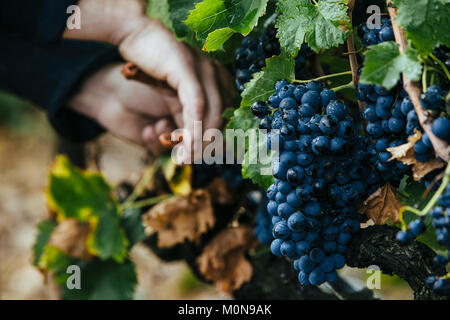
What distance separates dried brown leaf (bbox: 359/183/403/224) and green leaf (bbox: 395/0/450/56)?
0.22m

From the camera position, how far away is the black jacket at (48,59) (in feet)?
3.66

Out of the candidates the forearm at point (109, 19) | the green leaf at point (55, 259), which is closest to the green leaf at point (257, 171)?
the forearm at point (109, 19)

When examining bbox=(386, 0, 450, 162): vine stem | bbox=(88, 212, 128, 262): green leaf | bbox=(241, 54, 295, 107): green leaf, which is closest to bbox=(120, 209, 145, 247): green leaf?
bbox=(88, 212, 128, 262): green leaf

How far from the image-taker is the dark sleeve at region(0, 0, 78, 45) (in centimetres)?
109

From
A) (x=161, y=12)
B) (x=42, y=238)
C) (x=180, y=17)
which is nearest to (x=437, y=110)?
(x=180, y=17)

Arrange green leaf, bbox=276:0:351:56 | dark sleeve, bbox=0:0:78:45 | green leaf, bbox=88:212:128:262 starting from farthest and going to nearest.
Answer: green leaf, bbox=88:212:128:262 < dark sleeve, bbox=0:0:78:45 < green leaf, bbox=276:0:351:56

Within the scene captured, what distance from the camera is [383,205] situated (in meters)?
0.70

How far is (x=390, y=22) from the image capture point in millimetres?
657

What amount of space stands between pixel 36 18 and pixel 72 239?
0.60m

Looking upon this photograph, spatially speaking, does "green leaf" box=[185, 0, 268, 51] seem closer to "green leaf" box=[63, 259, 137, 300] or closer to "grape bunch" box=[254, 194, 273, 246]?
"grape bunch" box=[254, 194, 273, 246]

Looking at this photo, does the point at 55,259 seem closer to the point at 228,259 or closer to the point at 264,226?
the point at 228,259

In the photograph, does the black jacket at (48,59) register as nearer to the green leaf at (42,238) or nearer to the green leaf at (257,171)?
the green leaf at (42,238)
